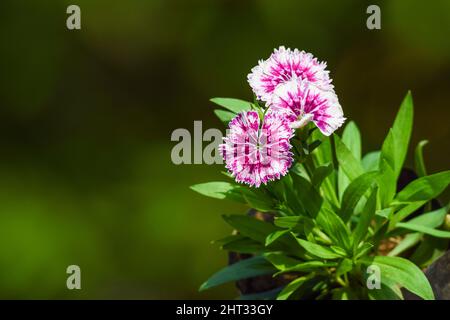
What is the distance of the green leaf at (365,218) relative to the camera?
3.97ft

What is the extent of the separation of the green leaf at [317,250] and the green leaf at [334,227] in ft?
0.09

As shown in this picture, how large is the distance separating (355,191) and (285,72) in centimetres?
26

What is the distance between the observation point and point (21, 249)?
6.26 ft

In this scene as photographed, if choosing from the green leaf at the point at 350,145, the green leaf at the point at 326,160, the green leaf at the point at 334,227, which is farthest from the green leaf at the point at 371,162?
the green leaf at the point at 334,227

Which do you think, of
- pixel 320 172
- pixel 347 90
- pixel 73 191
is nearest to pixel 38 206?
pixel 73 191

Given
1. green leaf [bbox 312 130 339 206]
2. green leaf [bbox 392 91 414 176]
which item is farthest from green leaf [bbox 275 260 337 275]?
green leaf [bbox 392 91 414 176]

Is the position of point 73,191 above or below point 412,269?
above

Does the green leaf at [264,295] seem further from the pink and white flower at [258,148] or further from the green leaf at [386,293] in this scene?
the pink and white flower at [258,148]

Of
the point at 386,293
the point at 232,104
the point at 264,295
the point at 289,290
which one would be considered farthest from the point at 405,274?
the point at 232,104

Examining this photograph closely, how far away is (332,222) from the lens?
4.02 feet

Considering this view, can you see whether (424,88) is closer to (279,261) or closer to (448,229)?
(448,229)

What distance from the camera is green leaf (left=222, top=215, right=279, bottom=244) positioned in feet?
4.17

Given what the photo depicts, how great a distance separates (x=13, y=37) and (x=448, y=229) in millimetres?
1216

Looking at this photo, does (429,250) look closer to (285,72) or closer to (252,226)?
(252,226)
